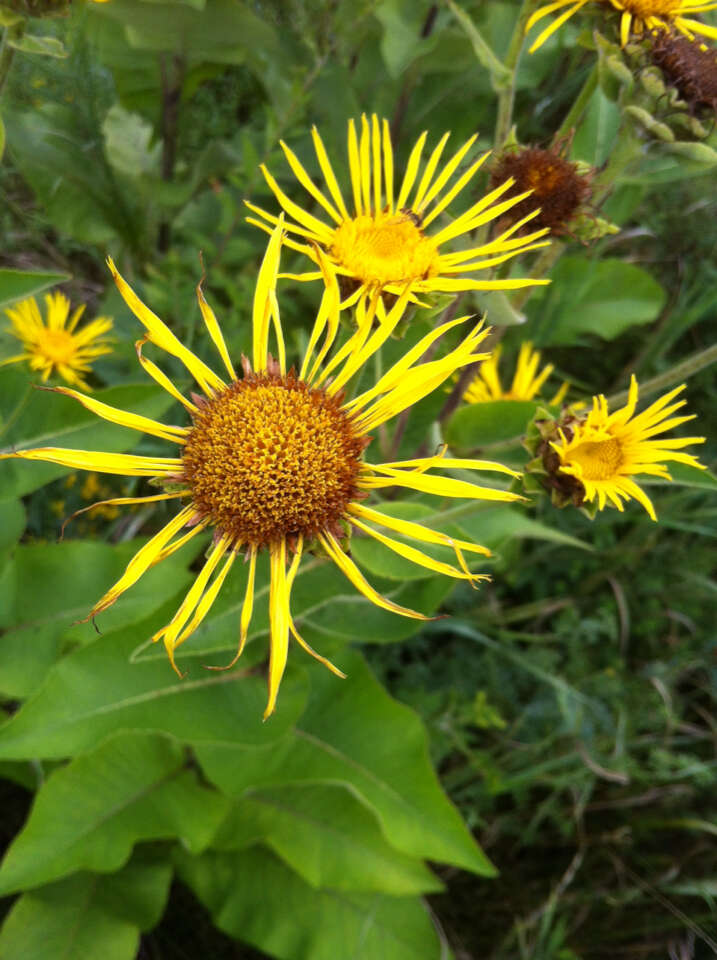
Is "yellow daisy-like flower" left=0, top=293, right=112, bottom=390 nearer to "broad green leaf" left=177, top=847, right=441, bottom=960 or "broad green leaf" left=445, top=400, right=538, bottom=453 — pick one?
"broad green leaf" left=445, top=400, right=538, bottom=453

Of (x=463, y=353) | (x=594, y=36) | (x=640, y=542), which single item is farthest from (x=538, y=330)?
(x=463, y=353)

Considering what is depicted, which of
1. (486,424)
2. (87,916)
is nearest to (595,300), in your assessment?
(486,424)

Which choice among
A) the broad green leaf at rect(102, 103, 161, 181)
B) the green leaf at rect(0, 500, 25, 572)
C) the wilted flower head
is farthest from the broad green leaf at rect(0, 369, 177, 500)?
→ the broad green leaf at rect(102, 103, 161, 181)

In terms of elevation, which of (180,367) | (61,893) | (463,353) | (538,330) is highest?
(463,353)

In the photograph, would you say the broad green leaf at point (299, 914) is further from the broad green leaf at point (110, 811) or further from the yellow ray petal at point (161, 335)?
the yellow ray petal at point (161, 335)

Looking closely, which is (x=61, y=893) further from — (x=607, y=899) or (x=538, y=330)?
(x=538, y=330)

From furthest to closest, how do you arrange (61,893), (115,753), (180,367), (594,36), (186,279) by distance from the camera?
(186,279) < (180,367) < (61,893) < (115,753) < (594,36)
